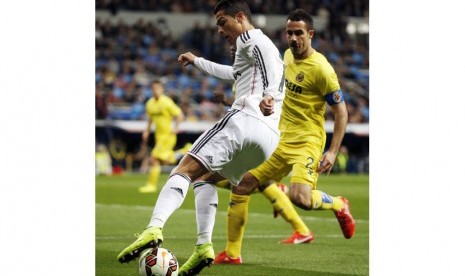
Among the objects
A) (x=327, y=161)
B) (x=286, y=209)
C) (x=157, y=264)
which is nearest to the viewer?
(x=157, y=264)

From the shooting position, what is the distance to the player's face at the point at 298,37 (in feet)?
21.7

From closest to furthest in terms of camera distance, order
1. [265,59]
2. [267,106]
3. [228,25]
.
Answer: [267,106] → [265,59] → [228,25]

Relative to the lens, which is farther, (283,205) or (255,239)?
(255,239)

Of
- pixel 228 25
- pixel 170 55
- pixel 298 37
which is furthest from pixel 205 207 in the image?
pixel 170 55

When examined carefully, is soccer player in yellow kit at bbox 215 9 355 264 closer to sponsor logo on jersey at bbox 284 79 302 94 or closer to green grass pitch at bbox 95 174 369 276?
sponsor logo on jersey at bbox 284 79 302 94

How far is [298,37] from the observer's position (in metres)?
6.71

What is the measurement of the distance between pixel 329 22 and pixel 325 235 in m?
6.20

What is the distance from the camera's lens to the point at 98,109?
15.2 m

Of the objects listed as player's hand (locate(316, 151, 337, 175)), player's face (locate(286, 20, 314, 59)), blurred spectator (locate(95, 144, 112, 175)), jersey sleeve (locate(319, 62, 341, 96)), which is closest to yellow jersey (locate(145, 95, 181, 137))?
blurred spectator (locate(95, 144, 112, 175))

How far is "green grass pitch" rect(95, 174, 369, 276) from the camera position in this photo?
6297 mm

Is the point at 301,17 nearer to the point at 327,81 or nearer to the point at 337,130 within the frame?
the point at 327,81

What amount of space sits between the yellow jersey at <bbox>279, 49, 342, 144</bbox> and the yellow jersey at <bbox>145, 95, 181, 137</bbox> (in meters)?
6.79

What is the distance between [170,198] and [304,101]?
1737 mm
